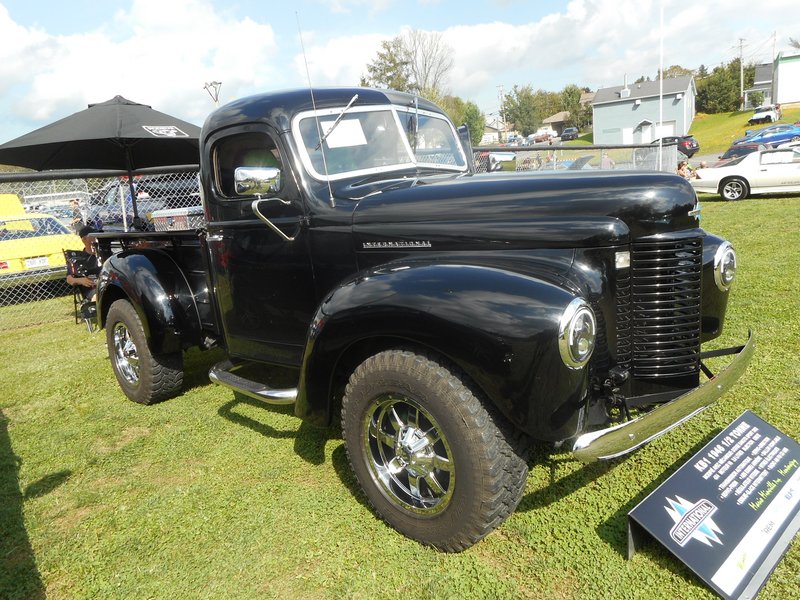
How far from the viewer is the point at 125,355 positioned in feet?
15.3

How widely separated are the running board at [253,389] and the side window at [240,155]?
1.13 metres

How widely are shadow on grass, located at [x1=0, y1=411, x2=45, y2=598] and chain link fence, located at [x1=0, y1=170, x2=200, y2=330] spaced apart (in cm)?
577

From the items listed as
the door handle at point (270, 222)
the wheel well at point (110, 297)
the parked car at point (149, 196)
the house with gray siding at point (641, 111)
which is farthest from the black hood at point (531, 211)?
the house with gray siding at point (641, 111)

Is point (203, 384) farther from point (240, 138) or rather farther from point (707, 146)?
point (707, 146)

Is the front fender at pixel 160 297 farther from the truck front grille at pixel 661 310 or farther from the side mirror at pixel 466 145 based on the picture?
the truck front grille at pixel 661 310

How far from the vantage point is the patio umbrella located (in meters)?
6.36

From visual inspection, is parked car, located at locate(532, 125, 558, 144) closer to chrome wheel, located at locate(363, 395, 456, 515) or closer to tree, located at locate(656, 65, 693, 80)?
tree, located at locate(656, 65, 693, 80)

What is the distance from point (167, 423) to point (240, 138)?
2.23 m

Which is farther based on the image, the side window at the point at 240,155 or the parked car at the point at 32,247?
the parked car at the point at 32,247

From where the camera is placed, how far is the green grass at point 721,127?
3934cm

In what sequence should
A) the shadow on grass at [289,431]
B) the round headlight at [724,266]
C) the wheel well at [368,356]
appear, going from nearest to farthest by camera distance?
the wheel well at [368,356]
the round headlight at [724,266]
the shadow on grass at [289,431]

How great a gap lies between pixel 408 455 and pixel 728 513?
4.26 ft

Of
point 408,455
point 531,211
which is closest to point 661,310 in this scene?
point 531,211

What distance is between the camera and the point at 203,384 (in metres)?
4.96
